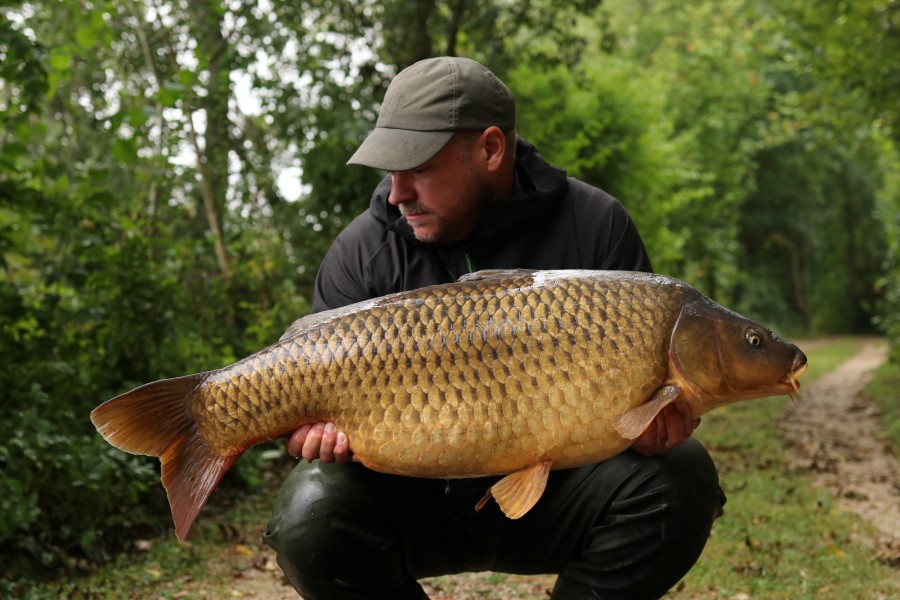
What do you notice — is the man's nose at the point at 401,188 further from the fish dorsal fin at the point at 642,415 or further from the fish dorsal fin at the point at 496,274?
the fish dorsal fin at the point at 642,415

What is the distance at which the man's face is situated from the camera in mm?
2301

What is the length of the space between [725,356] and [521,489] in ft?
1.52

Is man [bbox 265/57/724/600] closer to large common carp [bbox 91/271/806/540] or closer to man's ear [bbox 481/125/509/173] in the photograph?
man's ear [bbox 481/125/509/173]

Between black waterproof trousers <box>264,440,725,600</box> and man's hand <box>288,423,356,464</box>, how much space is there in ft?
0.58

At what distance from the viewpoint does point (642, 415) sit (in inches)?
74.5

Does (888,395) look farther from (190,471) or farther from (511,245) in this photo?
(190,471)

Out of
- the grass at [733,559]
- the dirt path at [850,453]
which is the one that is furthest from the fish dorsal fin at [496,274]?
the dirt path at [850,453]

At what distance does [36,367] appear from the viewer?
3.48m

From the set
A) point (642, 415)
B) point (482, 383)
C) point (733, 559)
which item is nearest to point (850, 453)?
point (733, 559)

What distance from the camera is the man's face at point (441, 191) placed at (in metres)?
2.30

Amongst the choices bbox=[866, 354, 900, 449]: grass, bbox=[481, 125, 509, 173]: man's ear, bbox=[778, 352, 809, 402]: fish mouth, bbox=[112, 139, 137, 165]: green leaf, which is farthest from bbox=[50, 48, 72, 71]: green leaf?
bbox=[866, 354, 900, 449]: grass

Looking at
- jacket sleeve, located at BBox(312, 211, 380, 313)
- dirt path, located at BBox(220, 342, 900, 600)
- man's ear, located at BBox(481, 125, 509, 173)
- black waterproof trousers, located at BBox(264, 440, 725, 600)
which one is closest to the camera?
black waterproof trousers, located at BBox(264, 440, 725, 600)

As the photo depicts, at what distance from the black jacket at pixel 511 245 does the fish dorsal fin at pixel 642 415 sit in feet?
1.71

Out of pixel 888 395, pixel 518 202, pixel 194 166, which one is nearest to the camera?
pixel 518 202
